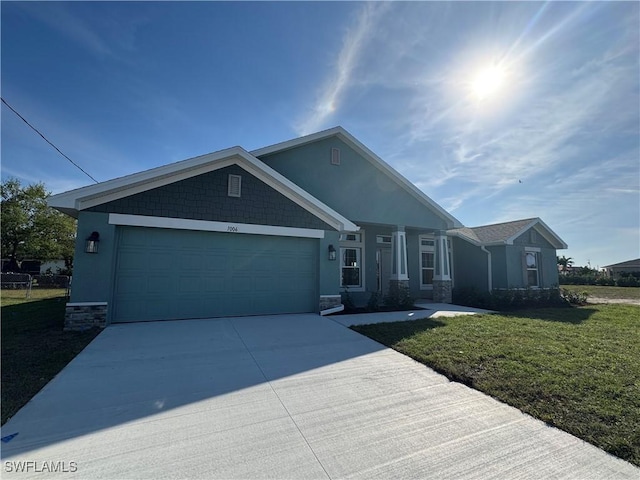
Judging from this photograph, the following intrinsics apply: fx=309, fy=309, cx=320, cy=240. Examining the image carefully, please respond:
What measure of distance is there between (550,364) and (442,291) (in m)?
8.53

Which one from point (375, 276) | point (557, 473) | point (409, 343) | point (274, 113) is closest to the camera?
point (557, 473)

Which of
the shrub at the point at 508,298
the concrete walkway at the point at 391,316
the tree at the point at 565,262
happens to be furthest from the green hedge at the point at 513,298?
the tree at the point at 565,262

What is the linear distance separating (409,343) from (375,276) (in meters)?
6.64

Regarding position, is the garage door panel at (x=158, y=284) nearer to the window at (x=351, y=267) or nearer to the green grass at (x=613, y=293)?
the window at (x=351, y=267)

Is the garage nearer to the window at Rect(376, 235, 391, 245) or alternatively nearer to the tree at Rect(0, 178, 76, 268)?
the window at Rect(376, 235, 391, 245)

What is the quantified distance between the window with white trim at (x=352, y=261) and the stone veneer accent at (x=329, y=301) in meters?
2.42

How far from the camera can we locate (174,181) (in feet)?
25.6

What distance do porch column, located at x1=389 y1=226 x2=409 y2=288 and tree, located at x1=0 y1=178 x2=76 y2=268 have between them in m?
26.6

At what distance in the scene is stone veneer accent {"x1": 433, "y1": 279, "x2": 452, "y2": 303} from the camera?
1330cm

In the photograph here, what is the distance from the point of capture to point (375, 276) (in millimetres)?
12781

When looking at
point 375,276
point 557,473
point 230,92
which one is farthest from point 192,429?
point 375,276

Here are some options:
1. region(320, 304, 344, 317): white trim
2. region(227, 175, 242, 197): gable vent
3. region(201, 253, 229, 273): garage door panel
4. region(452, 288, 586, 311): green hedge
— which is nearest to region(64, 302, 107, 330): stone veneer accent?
region(201, 253, 229, 273): garage door panel

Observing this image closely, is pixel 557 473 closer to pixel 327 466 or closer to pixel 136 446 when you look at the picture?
pixel 327 466

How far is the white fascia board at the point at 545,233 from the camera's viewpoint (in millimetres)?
15017
